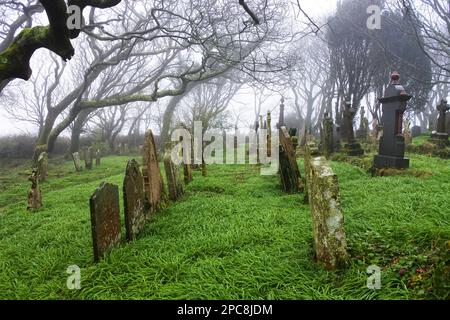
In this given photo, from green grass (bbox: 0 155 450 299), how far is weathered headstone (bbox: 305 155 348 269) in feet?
0.37

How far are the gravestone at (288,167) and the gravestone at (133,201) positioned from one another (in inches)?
120

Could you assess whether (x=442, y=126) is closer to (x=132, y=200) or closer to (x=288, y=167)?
(x=288, y=167)

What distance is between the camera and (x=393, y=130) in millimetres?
7578

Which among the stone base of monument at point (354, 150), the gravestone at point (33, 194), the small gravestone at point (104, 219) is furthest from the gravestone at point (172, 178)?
the stone base of monument at point (354, 150)

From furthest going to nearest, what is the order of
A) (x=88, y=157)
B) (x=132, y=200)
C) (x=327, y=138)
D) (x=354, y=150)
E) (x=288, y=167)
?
(x=88, y=157)
(x=327, y=138)
(x=354, y=150)
(x=288, y=167)
(x=132, y=200)

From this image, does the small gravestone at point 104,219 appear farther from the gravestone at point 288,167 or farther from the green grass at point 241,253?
the gravestone at point 288,167

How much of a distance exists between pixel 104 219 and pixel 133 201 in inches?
24.7

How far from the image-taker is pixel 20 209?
6.34m

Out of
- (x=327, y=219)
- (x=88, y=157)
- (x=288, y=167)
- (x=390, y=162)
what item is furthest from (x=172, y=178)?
(x=88, y=157)

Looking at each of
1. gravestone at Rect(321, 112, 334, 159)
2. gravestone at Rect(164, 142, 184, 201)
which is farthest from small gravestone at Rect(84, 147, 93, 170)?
gravestone at Rect(321, 112, 334, 159)

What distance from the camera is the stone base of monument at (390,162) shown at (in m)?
7.09

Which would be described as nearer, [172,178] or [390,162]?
[172,178]

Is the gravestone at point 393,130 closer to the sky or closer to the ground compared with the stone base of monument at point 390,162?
closer to the sky

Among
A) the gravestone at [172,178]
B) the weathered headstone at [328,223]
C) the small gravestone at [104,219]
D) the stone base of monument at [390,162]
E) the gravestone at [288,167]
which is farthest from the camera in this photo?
the stone base of monument at [390,162]
